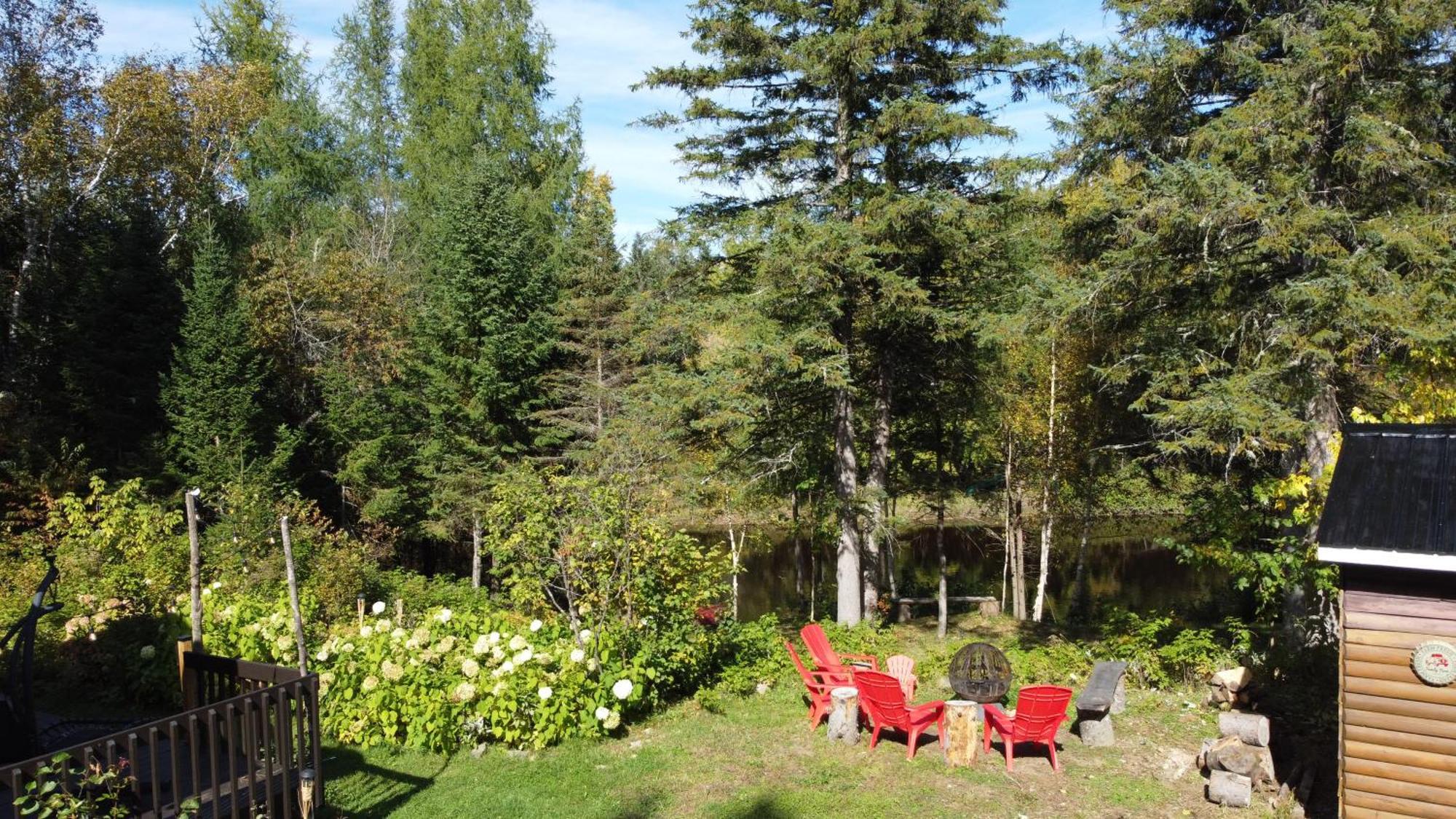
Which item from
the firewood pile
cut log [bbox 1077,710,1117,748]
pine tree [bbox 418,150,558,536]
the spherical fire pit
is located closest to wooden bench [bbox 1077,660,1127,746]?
cut log [bbox 1077,710,1117,748]

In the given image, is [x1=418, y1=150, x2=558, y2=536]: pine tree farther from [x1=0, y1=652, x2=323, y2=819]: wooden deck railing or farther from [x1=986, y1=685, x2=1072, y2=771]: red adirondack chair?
[x1=986, y1=685, x2=1072, y2=771]: red adirondack chair

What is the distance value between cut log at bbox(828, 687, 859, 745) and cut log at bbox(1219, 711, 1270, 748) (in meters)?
3.06

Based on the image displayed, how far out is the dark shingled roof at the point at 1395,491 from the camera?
5328mm

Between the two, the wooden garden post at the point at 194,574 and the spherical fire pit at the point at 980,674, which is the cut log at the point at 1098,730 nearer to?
the spherical fire pit at the point at 980,674

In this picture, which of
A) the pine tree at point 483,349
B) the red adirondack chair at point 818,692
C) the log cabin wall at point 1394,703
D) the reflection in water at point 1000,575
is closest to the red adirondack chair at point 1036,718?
the red adirondack chair at point 818,692

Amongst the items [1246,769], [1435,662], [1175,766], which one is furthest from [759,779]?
[1435,662]

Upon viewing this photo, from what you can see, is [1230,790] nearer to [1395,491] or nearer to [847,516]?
[1395,491]

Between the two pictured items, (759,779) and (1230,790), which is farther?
(759,779)

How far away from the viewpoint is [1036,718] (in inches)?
285

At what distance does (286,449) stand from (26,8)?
10175 millimetres

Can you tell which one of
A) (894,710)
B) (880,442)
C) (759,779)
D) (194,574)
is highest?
(880,442)

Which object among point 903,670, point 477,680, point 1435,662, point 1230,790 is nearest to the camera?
point 1435,662

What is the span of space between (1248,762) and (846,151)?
9141 millimetres

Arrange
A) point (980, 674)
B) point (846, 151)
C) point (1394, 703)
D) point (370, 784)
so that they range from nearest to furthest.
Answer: point (1394, 703)
point (370, 784)
point (980, 674)
point (846, 151)
